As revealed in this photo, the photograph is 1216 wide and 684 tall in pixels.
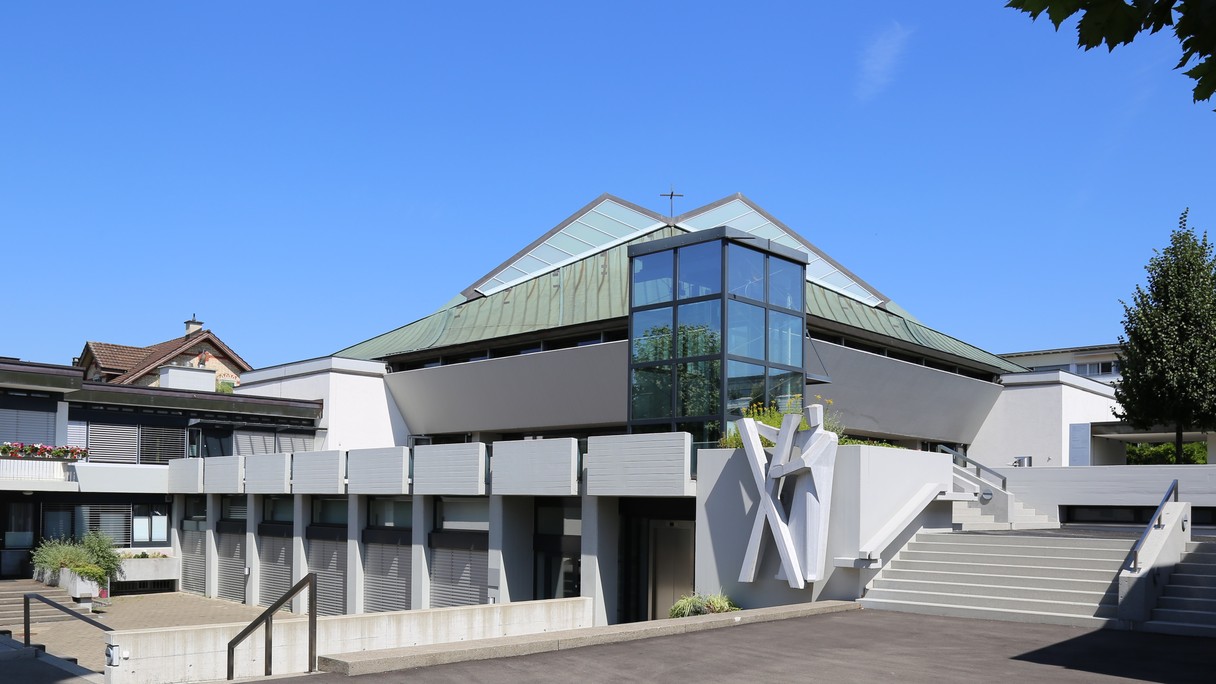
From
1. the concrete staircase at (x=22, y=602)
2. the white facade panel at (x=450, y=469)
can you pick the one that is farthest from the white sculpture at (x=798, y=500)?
the concrete staircase at (x=22, y=602)

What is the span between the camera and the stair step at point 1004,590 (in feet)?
48.5

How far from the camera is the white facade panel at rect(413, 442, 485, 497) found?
23156 mm

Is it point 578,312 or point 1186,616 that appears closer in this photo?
point 1186,616

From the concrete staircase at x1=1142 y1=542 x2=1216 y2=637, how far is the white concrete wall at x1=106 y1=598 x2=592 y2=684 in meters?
8.58

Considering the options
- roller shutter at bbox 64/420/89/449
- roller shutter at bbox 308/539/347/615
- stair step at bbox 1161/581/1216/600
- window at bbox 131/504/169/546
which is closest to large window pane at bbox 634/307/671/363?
stair step at bbox 1161/581/1216/600

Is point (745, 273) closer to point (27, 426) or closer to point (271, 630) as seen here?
point (271, 630)

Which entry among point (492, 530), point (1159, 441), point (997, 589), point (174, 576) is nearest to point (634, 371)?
point (492, 530)

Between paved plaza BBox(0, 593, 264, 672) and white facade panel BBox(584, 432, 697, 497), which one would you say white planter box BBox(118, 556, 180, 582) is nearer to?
paved plaza BBox(0, 593, 264, 672)

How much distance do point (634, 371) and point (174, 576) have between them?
68.0 ft

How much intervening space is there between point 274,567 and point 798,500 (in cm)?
1915

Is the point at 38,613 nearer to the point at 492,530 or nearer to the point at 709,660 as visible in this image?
the point at 492,530

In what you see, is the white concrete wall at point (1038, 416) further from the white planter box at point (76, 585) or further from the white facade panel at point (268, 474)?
the white planter box at point (76, 585)

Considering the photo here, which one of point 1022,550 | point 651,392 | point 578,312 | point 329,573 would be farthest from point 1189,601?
point 329,573

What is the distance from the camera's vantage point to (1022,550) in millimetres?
17000
